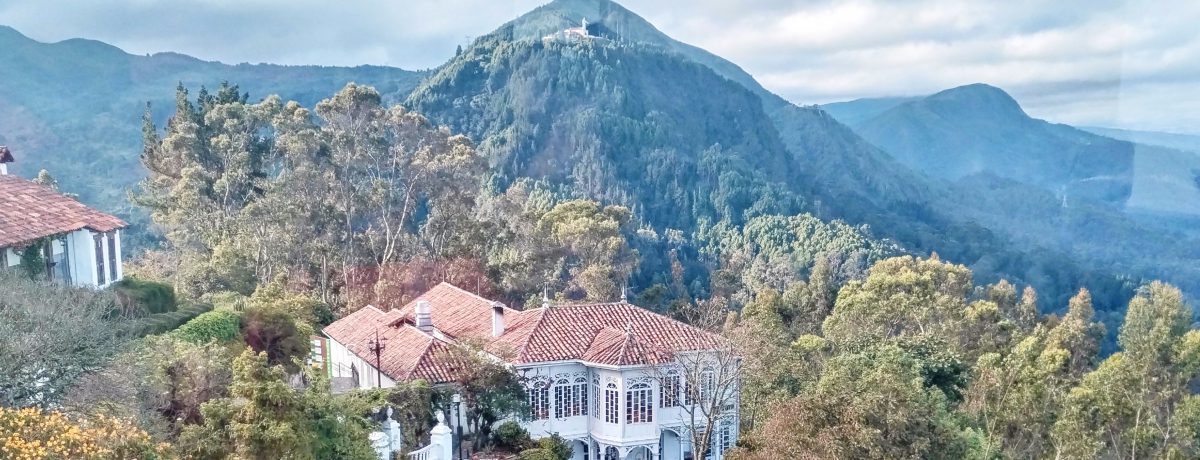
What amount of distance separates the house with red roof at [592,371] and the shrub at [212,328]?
3.12 meters

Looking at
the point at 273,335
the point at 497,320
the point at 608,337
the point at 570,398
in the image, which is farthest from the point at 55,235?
the point at 608,337

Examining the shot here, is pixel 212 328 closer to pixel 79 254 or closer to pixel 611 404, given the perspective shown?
pixel 79 254

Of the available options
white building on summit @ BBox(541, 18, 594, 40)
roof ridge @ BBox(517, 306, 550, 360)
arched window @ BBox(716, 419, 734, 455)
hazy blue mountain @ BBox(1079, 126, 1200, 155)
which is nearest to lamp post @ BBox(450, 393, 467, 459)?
roof ridge @ BBox(517, 306, 550, 360)

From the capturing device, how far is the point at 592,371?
20969 mm

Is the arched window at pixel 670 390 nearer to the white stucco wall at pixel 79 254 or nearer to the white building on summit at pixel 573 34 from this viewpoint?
the white stucco wall at pixel 79 254

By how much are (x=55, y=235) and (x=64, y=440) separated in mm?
9963

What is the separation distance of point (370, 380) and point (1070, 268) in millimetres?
93615

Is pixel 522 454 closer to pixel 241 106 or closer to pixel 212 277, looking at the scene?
pixel 212 277

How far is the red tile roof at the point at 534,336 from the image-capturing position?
66.6 ft

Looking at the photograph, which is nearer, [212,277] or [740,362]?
[740,362]

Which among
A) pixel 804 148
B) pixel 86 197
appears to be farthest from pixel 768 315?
pixel 804 148

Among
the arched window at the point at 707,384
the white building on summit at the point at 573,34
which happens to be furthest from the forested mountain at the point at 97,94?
the arched window at the point at 707,384

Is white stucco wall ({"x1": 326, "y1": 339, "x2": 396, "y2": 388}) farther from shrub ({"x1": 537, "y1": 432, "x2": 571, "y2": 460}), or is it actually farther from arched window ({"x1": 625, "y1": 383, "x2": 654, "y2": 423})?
arched window ({"x1": 625, "y1": 383, "x2": 654, "y2": 423})

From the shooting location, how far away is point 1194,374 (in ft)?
85.9
